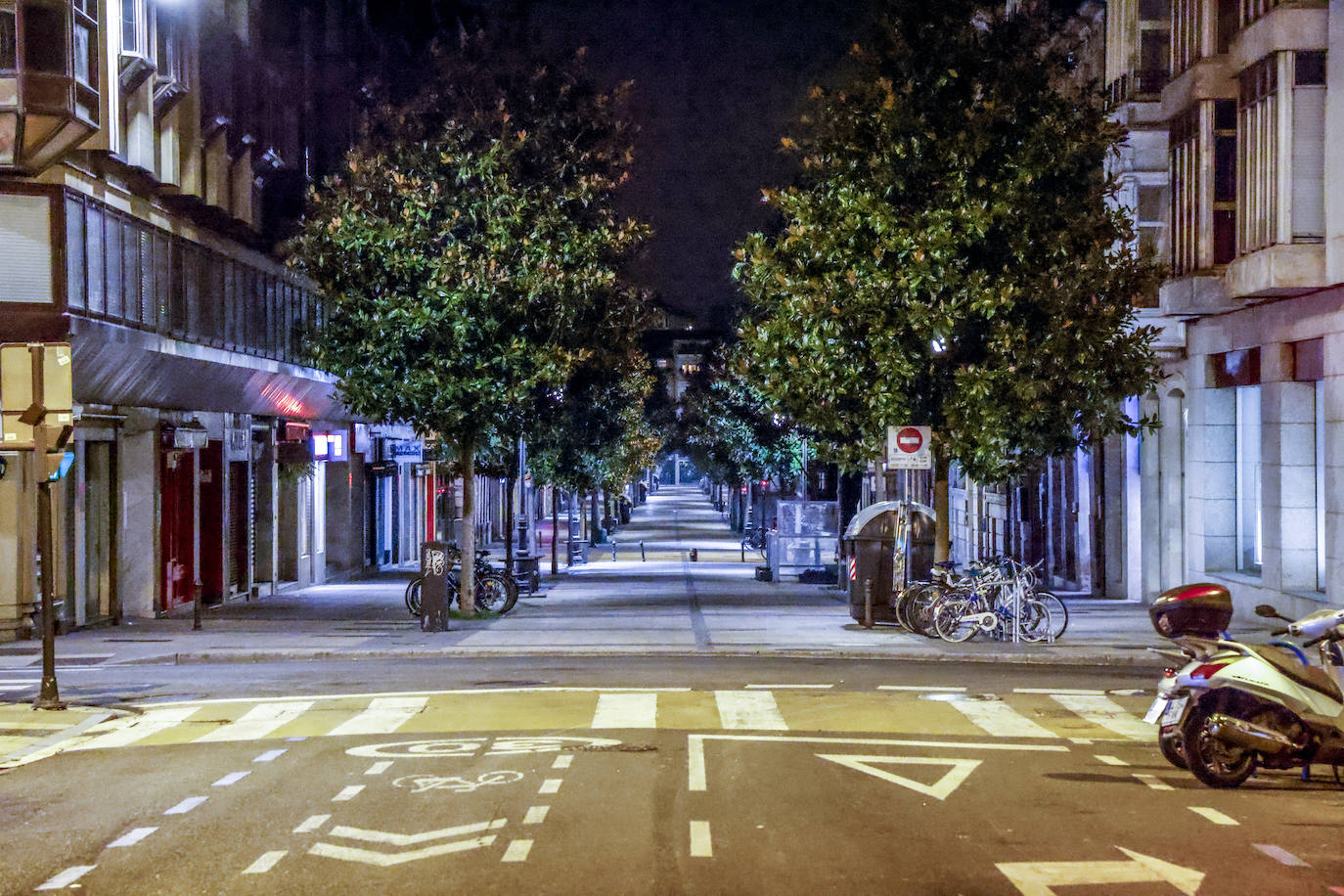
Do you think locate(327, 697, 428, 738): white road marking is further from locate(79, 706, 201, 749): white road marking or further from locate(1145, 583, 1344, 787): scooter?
locate(1145, 583, 1344, 787): scooter

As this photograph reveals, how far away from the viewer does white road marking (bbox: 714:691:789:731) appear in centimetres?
1293

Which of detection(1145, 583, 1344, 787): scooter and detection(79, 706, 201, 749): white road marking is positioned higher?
detection(1145, 583, 1344, 787): scooter

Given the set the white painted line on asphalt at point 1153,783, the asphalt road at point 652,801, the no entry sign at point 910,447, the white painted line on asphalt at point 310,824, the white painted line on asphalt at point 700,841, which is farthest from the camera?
the no entry sign at point 910,447

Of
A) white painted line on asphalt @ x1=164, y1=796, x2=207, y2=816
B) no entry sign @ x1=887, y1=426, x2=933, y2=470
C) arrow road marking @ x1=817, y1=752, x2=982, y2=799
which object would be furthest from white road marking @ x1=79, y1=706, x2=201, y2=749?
no entry sign @ x1=887, y1=426, x2=933, y2=470

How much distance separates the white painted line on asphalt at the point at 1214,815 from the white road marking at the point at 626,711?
4.82 meters

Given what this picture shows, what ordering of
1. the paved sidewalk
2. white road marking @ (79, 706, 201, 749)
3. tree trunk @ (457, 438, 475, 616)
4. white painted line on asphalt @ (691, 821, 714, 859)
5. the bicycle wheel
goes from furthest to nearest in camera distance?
tree trunk @ (457, 438, 475, 616)
the bicycle wheel
the paved sidewalk
white road marking @ (79, 706, 201, 749)
white painted line on asphalt @ (691, 821, 714, 859)

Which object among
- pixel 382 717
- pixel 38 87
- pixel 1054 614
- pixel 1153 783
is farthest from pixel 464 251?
pixel 1153 783

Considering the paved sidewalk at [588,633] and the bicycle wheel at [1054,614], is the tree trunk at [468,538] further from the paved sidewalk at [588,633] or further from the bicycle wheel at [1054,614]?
the bicycle wheel at [1054,614]

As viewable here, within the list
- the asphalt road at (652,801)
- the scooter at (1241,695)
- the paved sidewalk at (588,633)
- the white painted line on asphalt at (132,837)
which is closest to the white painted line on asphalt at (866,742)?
the asphalt road at (652,801)

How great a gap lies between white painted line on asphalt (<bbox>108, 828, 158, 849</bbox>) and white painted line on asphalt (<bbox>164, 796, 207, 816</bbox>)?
0.43 metres

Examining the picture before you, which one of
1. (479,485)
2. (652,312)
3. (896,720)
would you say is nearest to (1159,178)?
A: (652,312)

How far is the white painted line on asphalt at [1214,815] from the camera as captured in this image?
360 inches

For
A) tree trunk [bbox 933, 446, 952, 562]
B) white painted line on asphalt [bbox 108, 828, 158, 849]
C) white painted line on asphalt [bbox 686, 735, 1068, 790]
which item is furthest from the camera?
tree trunk [bbox 933, 446, 952, 562]

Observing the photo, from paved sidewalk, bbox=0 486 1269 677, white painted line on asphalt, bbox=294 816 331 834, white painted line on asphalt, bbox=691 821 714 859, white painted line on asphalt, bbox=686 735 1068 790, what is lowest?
paved sidewalk, bbox=0 486 1269 677
